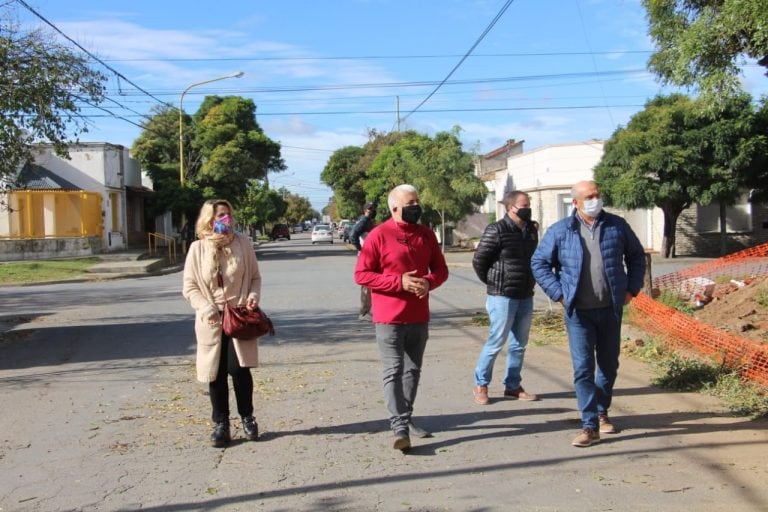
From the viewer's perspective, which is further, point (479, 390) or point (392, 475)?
point (479, 390)

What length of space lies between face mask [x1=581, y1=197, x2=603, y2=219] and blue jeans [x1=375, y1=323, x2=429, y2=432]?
1.40 m

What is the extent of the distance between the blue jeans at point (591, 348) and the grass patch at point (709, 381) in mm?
1381

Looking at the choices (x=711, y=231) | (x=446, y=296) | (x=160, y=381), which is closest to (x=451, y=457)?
(x=160, y=381)

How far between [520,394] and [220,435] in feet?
8.76

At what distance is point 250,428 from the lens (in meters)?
5.61

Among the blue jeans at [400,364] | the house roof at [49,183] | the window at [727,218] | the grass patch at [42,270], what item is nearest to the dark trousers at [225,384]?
the blue jeans at [400,364]

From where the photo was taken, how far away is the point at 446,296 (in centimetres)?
1611

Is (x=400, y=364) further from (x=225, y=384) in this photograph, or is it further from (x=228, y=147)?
(x=228, y=147)

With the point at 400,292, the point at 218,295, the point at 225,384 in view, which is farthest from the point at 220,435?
the point at 400,292

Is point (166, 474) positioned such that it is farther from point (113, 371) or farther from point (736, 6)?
point (736, 6)

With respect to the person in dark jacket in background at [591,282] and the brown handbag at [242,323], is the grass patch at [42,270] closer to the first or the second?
the brown handbag at [242,323]

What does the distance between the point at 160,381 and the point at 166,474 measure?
3071 millimetres

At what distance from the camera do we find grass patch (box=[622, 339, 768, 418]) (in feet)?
20.3

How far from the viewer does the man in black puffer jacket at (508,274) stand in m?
6.45
